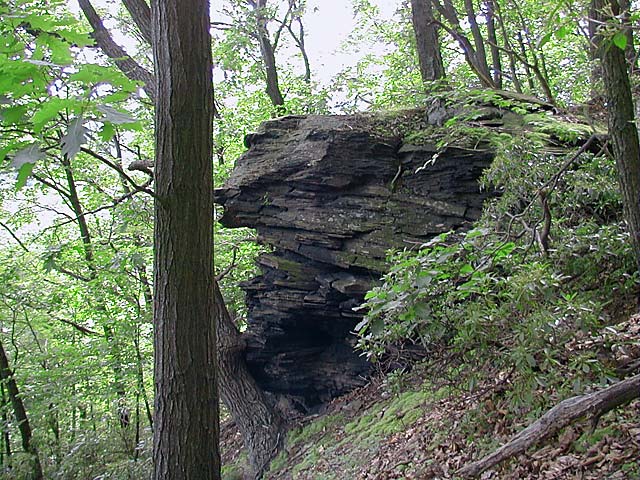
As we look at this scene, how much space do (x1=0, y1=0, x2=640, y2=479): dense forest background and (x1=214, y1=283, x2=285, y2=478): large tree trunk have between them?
0.31 ft

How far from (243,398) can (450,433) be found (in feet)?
16.2

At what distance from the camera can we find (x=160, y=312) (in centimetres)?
291

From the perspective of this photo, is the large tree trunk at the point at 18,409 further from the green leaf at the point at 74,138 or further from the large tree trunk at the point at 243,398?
the green leaf at the point at 74,138

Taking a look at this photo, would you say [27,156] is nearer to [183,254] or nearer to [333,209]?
[183,254]

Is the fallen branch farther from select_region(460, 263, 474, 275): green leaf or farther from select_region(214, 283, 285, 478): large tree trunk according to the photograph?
select_region(214, 283, 285, 478): large tree trunk

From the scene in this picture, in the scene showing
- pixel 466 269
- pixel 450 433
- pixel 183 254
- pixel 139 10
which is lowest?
pixel 450 433

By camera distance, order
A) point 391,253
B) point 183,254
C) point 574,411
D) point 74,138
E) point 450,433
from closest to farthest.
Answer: point 74,138 < point 574,411 < point 183,254 < point 391,253 < point 450,433

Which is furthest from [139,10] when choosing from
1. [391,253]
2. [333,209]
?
[391,253]

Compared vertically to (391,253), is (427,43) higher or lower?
higher

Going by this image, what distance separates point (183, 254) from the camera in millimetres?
2893

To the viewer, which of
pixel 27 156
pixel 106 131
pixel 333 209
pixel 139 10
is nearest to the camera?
pixel 27 156

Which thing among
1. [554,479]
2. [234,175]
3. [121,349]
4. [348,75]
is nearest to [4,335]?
[121,349]

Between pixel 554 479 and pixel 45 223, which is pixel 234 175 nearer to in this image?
pixel 554 479

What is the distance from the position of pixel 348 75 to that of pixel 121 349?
8276 mm
